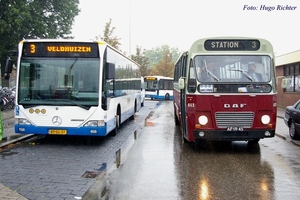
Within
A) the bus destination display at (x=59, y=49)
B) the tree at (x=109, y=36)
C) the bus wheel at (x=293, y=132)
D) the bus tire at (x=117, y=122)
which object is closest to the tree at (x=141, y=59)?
the tree at (x=109, y=36)

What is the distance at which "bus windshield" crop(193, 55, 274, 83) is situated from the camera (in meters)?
8.87

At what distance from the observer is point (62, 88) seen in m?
9.73

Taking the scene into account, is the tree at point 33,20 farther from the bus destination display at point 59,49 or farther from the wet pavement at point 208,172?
the wet pavement at point 208,172

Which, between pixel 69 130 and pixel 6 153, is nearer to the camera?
pixel 6 153

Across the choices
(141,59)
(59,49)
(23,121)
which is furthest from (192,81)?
(141,59)

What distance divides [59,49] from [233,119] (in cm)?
526

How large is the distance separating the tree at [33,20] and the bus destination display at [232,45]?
76.5 ft

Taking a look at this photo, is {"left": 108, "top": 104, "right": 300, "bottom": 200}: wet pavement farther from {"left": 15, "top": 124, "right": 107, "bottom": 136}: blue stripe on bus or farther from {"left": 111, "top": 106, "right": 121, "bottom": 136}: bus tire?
{"left": 111, "top": 106, "right": 121, "bottom": 136}: bus tire

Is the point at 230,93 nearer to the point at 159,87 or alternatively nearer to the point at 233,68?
the point at 233,68

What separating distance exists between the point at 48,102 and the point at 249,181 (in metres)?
5.91

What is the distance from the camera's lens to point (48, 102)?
9672mm

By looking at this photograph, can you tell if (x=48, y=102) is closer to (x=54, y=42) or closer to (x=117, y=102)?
(x=54, y=42)

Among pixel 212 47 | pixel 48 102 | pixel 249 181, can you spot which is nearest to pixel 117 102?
pixel 48 102

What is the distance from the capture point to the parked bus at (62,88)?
9.62 meters
